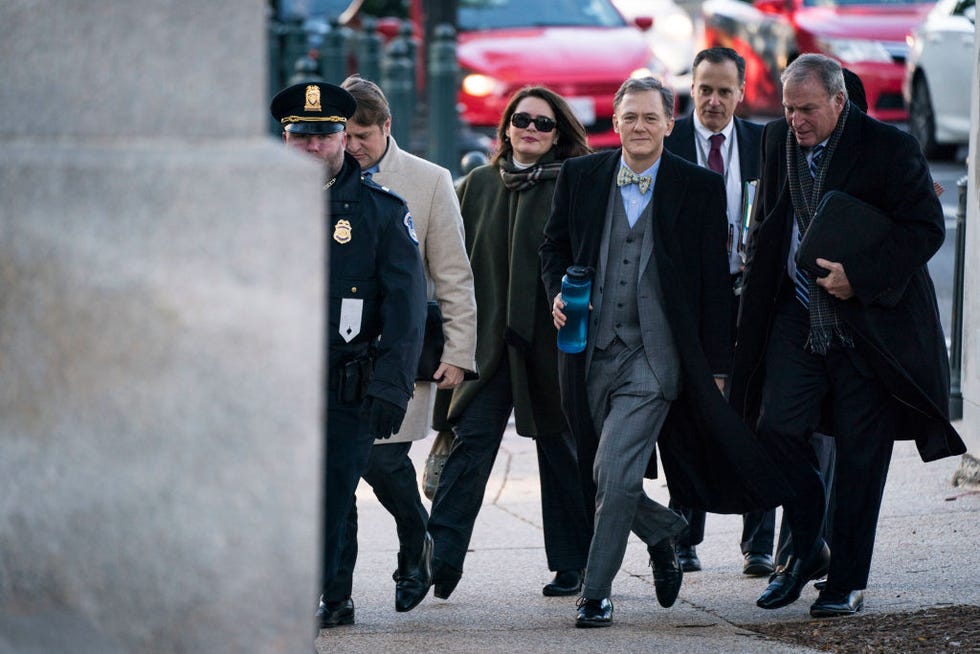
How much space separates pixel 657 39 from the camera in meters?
22.0

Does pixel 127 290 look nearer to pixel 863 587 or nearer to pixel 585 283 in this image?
pixel 585 283

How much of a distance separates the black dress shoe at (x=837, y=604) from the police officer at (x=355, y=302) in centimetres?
166

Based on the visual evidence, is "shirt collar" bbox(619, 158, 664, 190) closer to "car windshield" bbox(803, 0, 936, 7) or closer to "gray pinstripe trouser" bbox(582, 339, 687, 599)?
"gray pinstripe trouser" bbox(582, 339, 687, 599)

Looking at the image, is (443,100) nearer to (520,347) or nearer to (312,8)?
(312,8)

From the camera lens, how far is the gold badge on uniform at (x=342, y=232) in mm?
5105

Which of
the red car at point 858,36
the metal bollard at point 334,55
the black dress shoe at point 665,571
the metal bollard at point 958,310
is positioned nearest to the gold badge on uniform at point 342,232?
the black dress shoe at point 665,571

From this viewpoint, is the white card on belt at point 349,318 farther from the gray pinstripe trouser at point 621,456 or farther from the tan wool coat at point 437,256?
the gray pinstripe trouser at point 621,456

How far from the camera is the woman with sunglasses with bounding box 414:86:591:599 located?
20.6 ft

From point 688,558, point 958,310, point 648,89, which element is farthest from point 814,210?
point 958,310

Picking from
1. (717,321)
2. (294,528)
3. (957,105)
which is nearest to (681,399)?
(717,321)

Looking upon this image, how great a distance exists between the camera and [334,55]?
16438mm

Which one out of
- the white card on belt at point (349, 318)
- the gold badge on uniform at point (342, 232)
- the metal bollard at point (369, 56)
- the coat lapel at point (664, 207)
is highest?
the metal bollard at point (369, 56)

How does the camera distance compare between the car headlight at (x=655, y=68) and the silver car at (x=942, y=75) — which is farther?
the car headlight at (x=655, y=68)

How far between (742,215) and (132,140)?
13.5 feet
